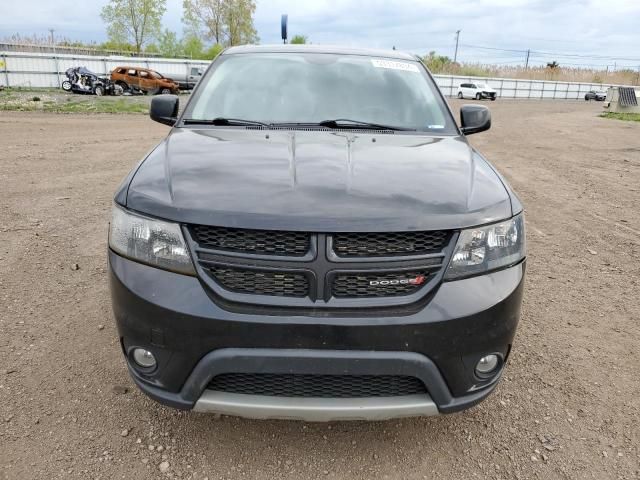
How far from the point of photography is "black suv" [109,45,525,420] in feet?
6.11

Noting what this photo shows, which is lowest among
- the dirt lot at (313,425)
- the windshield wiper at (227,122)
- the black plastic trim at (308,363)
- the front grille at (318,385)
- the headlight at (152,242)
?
the dirt lot at (313,425)

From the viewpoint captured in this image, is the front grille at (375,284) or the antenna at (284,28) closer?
the front grille at (375,284)

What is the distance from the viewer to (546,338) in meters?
3.28

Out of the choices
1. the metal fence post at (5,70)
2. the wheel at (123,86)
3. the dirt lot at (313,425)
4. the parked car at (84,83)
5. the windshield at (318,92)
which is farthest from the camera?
the wheel at (123,86)

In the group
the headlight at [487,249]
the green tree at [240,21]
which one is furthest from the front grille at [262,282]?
the green tree at [240,21]

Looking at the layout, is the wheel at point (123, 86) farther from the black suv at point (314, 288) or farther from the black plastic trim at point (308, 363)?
the black plastic trim at point (308, 363)

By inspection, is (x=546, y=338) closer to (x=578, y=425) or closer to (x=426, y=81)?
(x=578, y=425)

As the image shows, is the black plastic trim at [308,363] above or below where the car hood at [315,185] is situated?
below

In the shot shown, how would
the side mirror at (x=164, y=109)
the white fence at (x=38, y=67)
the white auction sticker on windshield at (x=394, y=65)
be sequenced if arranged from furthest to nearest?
1. the white fence at (x=38, y=67)
2. the white auction sticker on windshield at (x=394, y=65)
3. the side mirror at (x=164, y=109)

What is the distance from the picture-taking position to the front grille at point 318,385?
1953 millimetres

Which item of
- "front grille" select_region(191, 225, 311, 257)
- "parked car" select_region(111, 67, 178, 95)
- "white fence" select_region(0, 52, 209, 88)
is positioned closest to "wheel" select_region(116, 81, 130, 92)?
"parked car" select_region(111, 67, 178, 95)

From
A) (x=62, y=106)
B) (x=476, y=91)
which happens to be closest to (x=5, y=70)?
(x=62, y=106)

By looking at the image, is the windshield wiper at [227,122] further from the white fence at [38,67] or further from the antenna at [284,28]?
the white fence at [38,67]

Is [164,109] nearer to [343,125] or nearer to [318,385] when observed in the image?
[343,125]
